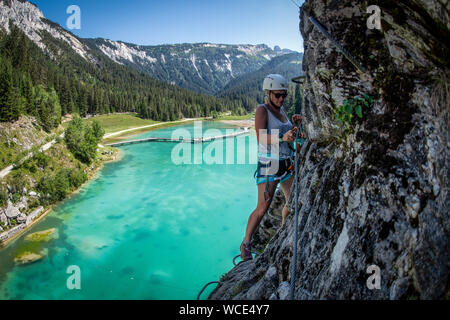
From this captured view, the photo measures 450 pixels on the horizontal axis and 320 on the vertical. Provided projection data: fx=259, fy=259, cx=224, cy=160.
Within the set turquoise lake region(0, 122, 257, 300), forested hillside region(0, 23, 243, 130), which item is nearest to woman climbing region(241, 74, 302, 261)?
turquoise lake region(0, 122, 257, 300)

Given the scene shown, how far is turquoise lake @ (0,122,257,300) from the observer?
16.0 meters

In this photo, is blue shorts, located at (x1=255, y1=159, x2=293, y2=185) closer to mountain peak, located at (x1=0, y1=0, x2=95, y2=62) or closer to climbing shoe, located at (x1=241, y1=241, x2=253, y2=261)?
climbing shoe, located at (x1=241, y1=241, x2=253, y2=261)

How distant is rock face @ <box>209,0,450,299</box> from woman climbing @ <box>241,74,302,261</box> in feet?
3.32

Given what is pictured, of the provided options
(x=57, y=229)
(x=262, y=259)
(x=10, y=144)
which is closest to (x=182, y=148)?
(x=10, y=144)

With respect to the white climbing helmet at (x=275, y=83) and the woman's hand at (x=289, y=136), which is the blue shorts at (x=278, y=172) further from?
the white climbing helmet at (x=275, y=83)

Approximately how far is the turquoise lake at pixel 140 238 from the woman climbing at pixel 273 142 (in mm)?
11990

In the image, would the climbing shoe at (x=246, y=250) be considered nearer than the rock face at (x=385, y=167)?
No

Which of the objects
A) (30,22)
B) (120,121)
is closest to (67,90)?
(120,121)

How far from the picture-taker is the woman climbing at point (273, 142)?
450cm

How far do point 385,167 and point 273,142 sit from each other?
2131 millimetres

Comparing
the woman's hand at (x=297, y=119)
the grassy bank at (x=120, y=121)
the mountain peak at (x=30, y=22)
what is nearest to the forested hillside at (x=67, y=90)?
the mountain peak at (x=30, y=22)

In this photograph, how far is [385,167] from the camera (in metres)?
2.59

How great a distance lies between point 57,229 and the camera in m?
22.0

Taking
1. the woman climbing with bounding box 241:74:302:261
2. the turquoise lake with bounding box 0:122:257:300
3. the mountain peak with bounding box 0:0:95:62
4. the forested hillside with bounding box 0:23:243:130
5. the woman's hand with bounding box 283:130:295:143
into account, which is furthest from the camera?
the mountain peak with bounding box 0:0:95:62
